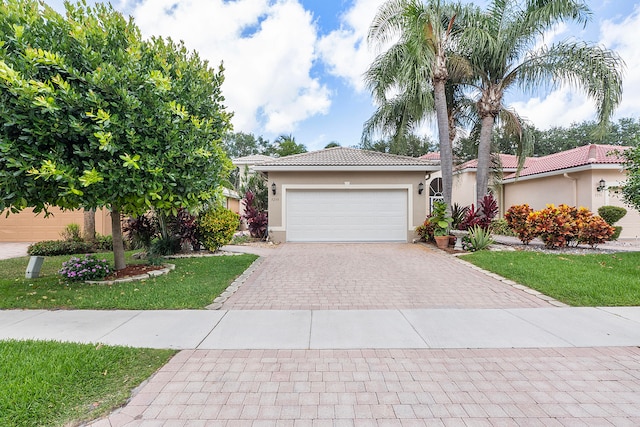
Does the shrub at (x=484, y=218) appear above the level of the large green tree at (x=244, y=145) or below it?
below

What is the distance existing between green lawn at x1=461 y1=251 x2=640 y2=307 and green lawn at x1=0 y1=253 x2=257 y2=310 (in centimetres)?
610

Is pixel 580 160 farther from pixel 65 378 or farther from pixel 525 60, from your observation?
pixel 65 378

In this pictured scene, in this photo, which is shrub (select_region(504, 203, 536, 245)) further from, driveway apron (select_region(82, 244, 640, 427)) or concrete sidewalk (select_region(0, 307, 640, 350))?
driveway apron (select_region(82, 244, 640, 427))

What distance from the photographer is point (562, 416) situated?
7.98ft

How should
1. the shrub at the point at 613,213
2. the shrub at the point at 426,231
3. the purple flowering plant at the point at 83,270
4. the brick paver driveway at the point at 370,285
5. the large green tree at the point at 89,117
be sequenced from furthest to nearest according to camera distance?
the shrub at the point at 613,213 → the shrub at the point at 426,231 → the purple flowering plant at the point at 83,270 → the brick paver driveway at the point at 370,285 → the large green tree at the point at 89,117

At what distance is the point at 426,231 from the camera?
12.4 metres

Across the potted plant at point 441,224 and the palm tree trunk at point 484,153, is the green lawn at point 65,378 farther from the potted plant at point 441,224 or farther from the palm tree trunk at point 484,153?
the palm tree trunk at point 484,153

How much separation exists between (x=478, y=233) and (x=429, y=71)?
566cm

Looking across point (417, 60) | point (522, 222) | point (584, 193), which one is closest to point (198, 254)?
point (417, 60)

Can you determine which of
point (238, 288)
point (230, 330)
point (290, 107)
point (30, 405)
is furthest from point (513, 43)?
point (290, 107)

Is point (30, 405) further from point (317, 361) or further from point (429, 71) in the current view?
point (429, 71)

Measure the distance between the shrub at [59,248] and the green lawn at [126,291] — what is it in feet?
10.0

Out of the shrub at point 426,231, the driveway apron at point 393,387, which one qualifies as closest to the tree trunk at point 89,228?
the driveway apron at point 393,387

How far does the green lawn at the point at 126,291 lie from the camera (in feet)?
16.8
